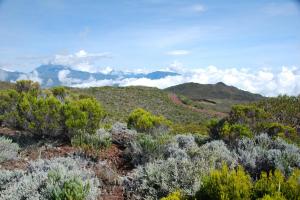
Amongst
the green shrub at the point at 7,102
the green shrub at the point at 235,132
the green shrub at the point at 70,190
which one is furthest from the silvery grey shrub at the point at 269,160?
the green shrub at the point at 7,102

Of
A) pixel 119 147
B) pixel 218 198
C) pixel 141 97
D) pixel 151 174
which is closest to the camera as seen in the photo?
pixel 218 198

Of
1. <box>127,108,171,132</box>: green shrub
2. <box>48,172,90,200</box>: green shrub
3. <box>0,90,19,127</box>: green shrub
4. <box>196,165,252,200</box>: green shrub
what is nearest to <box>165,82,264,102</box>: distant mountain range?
<box>0,90,19,127</box>: green shrub

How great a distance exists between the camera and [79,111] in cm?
1083

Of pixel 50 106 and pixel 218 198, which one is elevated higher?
pixel 50 106

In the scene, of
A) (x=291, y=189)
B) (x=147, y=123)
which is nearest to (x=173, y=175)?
(x=291, y=189)

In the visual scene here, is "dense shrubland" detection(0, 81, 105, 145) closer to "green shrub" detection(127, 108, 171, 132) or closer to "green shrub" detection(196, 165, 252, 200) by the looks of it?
"green shrub" detection(127, 108, 171, 132)

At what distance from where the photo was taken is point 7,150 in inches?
380

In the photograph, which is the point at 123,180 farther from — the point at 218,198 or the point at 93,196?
the point at 218,198

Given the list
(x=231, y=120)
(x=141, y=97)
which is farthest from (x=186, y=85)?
(x=231, y=120)

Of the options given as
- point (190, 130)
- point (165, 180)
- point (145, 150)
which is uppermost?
point (145, 150)

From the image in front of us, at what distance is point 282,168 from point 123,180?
336 cm

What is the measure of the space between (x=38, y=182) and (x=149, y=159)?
3.12 m

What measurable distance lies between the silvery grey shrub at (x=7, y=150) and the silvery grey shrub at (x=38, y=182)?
1.64 metres

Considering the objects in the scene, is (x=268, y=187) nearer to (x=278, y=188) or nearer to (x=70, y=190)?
(x=278, y=188)
